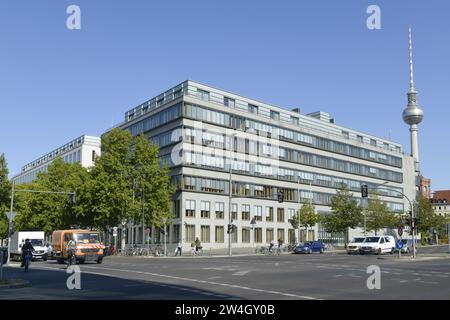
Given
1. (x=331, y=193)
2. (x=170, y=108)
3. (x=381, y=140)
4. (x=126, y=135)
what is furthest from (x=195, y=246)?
(x=381, y=140)

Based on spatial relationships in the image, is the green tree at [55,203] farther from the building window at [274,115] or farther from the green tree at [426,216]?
the green tree at [426,216]

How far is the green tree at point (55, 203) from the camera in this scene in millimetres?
A: 61906

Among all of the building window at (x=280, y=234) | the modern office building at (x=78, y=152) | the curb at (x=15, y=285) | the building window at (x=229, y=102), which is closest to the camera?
the curb at (x=15, y=285)

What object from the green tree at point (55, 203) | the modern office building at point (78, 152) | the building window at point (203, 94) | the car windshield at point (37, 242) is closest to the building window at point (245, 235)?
the building window at point (203, 94)

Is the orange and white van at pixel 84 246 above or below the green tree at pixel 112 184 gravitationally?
below

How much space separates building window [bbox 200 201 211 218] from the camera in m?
71.6

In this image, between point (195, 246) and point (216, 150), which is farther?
point (216, 150)

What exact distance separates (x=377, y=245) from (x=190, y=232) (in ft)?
88.7

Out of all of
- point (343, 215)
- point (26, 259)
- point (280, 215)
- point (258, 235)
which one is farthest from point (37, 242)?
point (280, 215)

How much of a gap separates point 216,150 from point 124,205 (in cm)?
2190

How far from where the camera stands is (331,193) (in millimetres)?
96375

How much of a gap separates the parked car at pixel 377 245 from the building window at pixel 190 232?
25.3m
